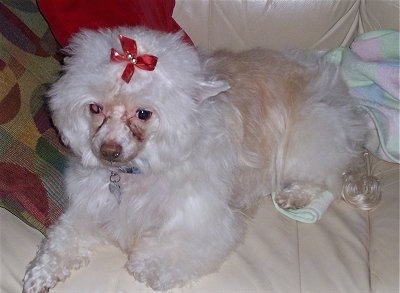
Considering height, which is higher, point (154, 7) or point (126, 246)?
point (154, 7)

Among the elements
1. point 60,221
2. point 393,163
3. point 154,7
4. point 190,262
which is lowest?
point 393,163

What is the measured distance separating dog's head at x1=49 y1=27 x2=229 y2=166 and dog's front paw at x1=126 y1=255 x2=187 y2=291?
308 mm

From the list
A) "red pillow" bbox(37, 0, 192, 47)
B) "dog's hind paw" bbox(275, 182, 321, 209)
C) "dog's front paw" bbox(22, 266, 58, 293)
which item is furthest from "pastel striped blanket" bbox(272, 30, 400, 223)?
"dog's front paw" bbox(22, 266, 58, 293)

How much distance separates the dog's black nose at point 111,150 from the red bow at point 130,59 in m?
0.17

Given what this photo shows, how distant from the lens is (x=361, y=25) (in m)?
2.59

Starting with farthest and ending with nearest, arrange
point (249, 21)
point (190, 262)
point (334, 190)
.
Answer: point (249, 21) → point (334, 190) → point (190, 262)

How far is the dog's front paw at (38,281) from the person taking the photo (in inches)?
71.1

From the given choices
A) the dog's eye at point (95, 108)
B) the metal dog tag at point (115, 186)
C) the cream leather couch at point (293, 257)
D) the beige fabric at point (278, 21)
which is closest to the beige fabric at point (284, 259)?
the cream leather couch at point (293, 257)

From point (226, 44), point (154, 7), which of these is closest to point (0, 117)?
point (154, 7)

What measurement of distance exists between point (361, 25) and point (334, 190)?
775 mm

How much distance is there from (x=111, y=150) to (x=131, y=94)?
0.15m

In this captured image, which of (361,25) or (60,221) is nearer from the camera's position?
(60,221)

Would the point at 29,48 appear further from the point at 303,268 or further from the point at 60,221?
the point at 303,268

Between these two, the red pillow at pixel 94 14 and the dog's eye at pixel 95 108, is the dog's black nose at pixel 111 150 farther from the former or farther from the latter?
the red pillow at pixel 94 14
